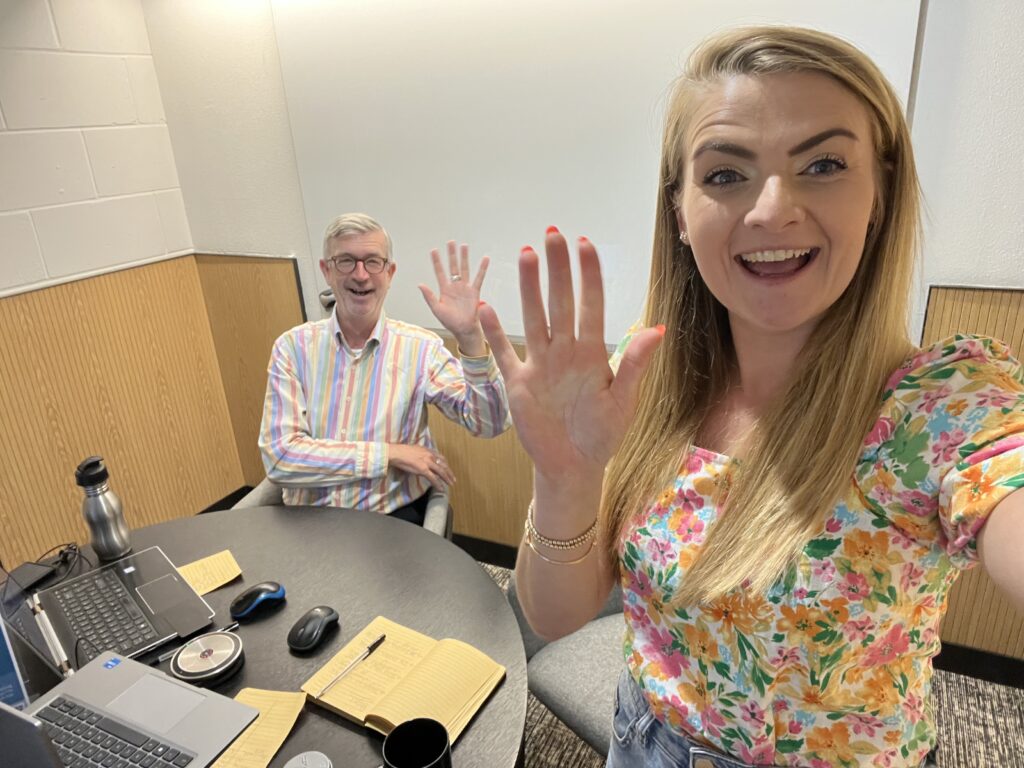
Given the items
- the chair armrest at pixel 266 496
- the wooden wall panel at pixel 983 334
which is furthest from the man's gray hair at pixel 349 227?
the wooden wall panel at pixel 983 334

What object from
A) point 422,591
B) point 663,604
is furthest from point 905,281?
point 422,591

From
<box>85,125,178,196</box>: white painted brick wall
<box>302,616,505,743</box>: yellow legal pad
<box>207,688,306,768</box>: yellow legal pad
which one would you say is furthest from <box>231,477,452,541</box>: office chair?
<box>85,125,178,196</box>: white painted brick wall

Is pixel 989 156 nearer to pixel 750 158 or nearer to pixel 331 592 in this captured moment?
pixel 750 158

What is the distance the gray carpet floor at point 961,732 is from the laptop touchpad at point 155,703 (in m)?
0.83

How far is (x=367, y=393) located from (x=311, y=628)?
0.97 meters

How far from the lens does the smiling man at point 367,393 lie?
1.99 meters

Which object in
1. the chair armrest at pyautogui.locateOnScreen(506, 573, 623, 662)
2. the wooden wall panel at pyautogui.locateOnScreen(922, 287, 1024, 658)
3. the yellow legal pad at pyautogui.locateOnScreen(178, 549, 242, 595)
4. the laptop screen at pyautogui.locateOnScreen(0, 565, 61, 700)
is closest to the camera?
the laptop screen at pyautogui.locateOnScreen(0, 565, 61, 700)

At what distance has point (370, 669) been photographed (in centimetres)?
118

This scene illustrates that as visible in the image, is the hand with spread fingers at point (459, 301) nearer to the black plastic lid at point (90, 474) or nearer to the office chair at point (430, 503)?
the office chair at point (430, 503)

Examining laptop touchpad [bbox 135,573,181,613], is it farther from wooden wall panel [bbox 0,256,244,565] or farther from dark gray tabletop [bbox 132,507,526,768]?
wooden wall panel [bbox 0,256,244,565]

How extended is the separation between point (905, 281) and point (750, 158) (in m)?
0.26

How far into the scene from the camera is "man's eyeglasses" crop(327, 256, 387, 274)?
6.91ft

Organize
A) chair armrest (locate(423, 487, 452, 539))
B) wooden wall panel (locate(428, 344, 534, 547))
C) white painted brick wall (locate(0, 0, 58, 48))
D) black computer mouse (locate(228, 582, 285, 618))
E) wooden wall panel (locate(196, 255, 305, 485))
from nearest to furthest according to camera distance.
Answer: black computer mouse (locate(228, 582, 285, 618)), chair armrest (locate(423, 487, 452, 539)), white painted brick wall (locate(0, 0, 58, 48)), wooden wall panel (locate(428, 344, 534, 547)), wooden wall panel (locate(196, 255, 305, 485))

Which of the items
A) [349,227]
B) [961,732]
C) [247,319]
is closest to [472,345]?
[349,227]
